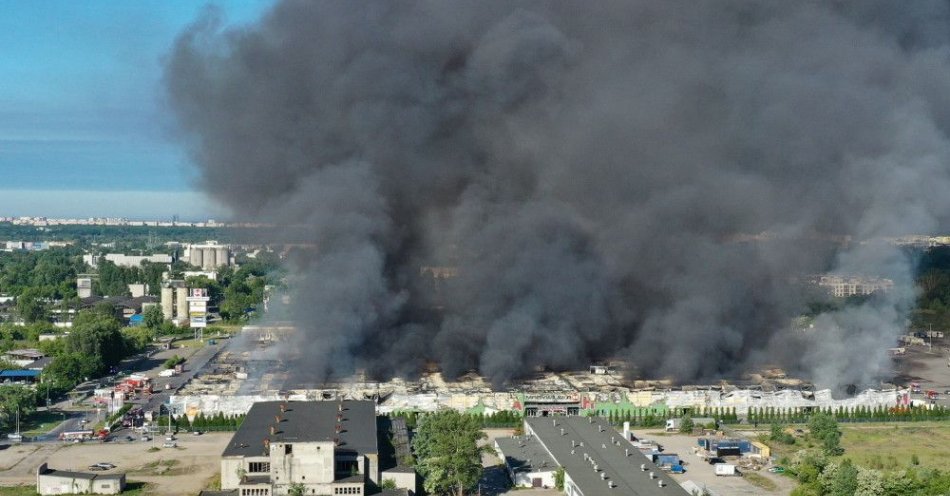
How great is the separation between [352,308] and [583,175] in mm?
8418

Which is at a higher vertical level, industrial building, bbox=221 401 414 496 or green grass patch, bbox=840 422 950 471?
industrial building, bbox=221 401 414 496

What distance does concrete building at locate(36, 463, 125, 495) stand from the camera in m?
17.4

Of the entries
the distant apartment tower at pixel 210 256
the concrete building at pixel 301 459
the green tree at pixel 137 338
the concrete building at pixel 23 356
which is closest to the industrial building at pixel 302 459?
the concrete building at pixel 301 459

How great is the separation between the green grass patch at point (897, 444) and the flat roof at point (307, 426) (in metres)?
9.05

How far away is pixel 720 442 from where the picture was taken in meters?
20.7

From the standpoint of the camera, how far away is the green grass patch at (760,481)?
18297mm

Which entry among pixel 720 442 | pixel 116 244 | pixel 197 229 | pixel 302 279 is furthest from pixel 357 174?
pixel 197 229

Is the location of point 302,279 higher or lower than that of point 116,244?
lower

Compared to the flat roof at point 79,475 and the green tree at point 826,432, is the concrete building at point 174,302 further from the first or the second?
the green tree at point 826,432

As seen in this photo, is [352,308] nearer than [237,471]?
No

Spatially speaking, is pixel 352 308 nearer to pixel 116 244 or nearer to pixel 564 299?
pixel 564 299

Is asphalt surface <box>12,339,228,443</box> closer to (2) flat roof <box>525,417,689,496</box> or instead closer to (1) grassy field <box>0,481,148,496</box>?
(1) grassy field <box>0,481,148,496</box>

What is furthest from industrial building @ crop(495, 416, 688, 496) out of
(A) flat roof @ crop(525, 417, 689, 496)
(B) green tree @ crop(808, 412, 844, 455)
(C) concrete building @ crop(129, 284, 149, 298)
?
(C) concrete building @ crop(129, 284, 149, 298)

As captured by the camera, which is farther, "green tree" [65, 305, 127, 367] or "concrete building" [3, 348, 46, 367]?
"concrete building" [3, 348, 46, 367]
